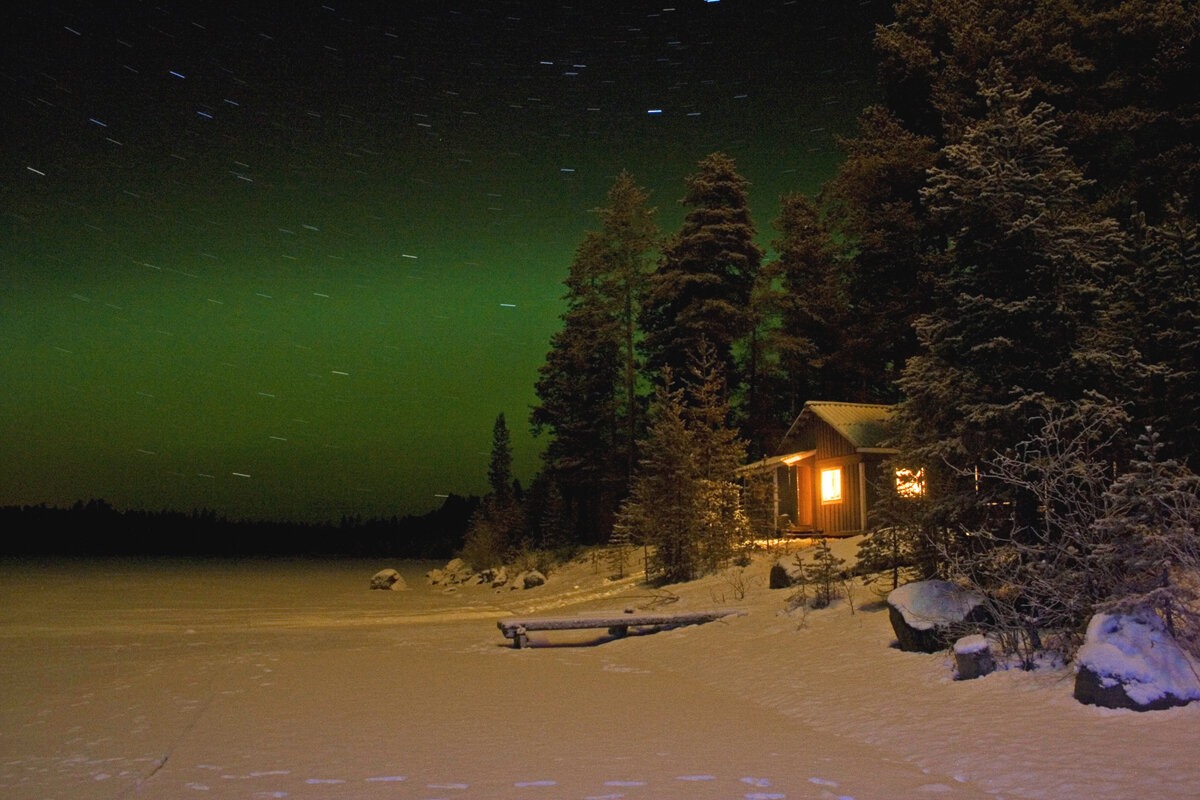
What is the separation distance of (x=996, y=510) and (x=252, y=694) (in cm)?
960

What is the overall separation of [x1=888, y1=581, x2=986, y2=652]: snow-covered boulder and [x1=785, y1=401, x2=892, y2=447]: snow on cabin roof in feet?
50.6

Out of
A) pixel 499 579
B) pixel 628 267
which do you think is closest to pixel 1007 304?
pixel 499 579

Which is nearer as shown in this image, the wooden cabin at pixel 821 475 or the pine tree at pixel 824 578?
the pine tree at pixel 824 578

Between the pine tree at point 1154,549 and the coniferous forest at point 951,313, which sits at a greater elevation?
the coniferous forest at point 951,313

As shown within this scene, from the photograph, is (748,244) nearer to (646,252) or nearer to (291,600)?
(646,252)

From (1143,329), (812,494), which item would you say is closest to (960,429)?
(1143,329)

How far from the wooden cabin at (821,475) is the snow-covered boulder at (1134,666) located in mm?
16887

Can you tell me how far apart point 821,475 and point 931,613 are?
18.9 meters

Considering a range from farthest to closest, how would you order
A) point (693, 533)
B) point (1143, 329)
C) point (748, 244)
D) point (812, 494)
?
point (748, 244) → point (812, 494) → point (693, 533) → point (1143, 329)

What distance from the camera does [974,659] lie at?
10156mm

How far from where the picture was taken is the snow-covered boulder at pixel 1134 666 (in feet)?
27.2

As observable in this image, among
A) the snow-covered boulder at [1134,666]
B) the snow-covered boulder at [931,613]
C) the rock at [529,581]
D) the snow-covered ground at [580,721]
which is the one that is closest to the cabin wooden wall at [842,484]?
the rock at [529,581]

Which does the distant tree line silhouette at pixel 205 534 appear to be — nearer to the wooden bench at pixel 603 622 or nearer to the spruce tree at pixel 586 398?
the spruce tree at pixel 586 398

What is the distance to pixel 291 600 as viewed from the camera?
115ft
